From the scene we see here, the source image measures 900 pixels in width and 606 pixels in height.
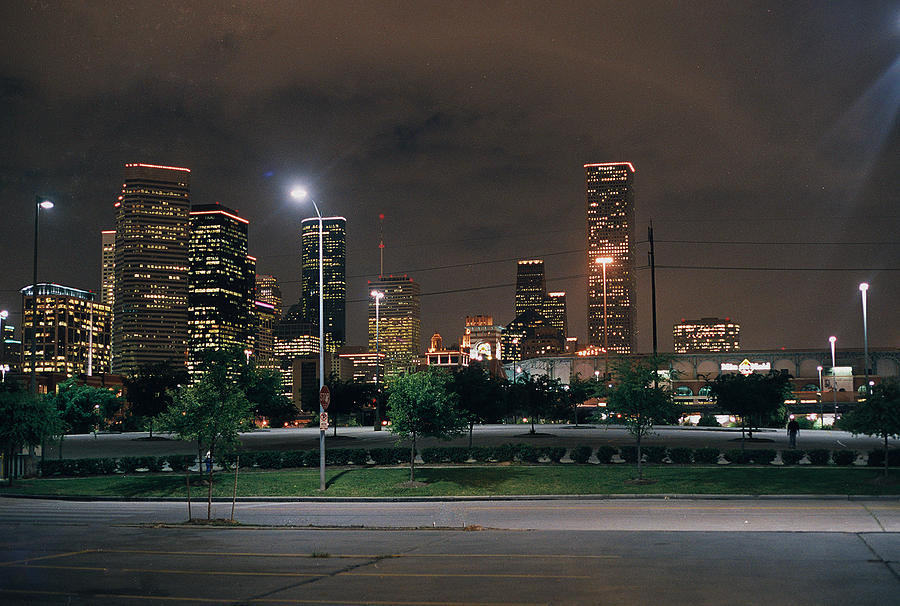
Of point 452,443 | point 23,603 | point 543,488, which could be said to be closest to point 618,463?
point 543,488

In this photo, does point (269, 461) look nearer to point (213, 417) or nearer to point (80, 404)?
point (213, 417)

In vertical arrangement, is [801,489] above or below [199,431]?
below

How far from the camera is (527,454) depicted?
119 ft

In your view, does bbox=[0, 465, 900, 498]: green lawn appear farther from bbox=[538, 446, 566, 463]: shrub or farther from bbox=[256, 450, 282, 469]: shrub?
bbox=[538, 446, 566, 463]: shrub

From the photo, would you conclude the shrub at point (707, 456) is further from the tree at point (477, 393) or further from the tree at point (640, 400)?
the tree at point (477, 393)

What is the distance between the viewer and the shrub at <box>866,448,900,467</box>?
31.4 meters

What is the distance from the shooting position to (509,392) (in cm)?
5872

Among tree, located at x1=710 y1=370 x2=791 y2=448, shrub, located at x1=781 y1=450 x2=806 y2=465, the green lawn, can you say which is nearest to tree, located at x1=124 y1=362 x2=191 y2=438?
the green lawn

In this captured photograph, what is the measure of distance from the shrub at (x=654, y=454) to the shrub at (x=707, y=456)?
145cm

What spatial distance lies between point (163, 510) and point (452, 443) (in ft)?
76.6

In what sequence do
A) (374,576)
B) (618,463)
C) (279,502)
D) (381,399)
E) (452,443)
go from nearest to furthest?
(374,576) < (279,502) < (618,463) < (452,443) < (381,399)

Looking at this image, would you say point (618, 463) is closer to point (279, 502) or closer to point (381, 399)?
point (279, 502)

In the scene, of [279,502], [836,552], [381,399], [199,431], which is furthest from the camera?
[381,399]

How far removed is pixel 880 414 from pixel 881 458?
18.0ft
